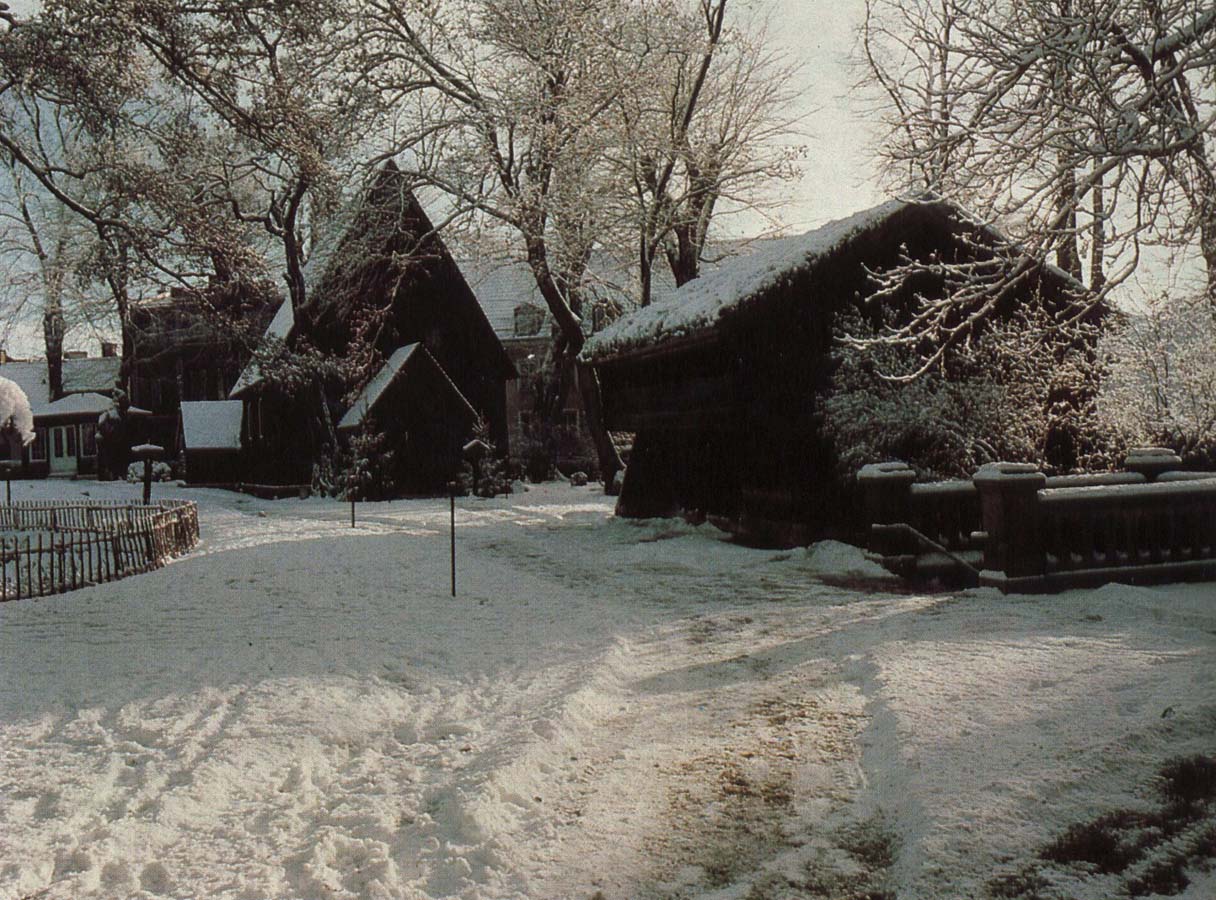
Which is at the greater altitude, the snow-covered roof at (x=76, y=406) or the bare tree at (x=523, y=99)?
the bare tree at (x=523, y=99)

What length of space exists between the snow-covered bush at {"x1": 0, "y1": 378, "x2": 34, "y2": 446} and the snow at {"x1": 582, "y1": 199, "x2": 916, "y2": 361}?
1886 centimetres

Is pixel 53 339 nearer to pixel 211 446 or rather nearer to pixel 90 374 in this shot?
pixel 90 374

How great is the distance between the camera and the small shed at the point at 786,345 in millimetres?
15359

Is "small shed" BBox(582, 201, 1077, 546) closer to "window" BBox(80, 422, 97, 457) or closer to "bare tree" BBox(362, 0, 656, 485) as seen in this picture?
"bare tree" BBox(362, 0, 656, 485)

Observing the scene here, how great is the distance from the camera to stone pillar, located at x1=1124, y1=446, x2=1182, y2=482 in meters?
12.5

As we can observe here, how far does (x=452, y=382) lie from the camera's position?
3344cm

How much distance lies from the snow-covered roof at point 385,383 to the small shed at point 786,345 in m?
14.9

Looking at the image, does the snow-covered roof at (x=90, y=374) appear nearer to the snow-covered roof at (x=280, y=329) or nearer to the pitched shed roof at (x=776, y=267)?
the snow-covered roof at (x=280, y=329)

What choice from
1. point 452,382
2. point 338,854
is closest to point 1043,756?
point 338,854

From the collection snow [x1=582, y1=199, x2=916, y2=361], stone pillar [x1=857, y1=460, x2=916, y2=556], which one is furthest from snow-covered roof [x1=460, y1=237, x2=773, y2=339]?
stone pillar [x1=857, y1=460, x2=916, y2=556]

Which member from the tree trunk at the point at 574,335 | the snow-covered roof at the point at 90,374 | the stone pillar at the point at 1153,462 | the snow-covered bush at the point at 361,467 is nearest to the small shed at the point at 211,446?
the snow-covered bush at the point at 361,467

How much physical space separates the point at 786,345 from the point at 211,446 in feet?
101

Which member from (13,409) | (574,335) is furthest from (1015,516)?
(13,409)

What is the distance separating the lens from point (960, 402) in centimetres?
1471
